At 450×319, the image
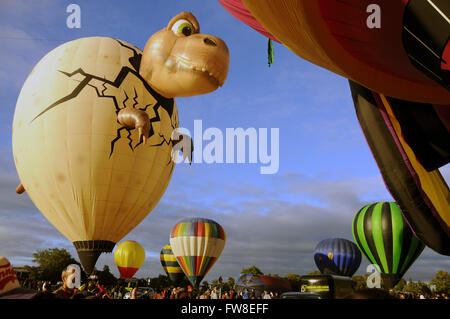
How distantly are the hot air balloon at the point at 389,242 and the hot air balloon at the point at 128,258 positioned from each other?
18188mm

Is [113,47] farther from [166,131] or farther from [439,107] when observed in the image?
[439,107]

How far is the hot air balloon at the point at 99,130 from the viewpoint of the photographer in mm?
11914

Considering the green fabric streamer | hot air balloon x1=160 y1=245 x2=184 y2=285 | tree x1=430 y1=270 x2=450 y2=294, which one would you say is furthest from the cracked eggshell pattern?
tree x1=430 y1=270 x2=450 y2=294

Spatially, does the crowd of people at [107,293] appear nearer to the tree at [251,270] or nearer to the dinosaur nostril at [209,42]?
the dinosaur nostril at [209,42]

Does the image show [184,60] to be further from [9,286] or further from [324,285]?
[324,285]

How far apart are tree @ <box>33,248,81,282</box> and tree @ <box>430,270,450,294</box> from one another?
5548cm

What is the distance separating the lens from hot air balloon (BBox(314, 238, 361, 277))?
112 ft

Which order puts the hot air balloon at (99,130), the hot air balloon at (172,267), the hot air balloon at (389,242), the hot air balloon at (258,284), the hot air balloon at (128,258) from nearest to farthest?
the hot air balloon at (99,130) < the hot air balloon at (389,242) < the hot air balloon at (128,258) < the hot air balloon at (258,284) < the hot air balloon at (172,267)

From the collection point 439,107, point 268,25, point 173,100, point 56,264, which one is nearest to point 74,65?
point 173,100

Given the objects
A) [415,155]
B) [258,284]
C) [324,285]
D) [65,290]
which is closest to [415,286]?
[258,284]

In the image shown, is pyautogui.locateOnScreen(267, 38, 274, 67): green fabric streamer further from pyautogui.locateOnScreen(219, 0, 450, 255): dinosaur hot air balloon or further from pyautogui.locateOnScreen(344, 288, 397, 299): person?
pyautogui.locateOnScreen(344, 288, 397, 299): person

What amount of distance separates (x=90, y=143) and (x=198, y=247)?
62.0 feet

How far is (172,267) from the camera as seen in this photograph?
3859 cm

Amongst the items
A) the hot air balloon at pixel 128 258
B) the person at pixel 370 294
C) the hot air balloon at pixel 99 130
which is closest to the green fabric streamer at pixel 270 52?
the person at pixel 370 294
